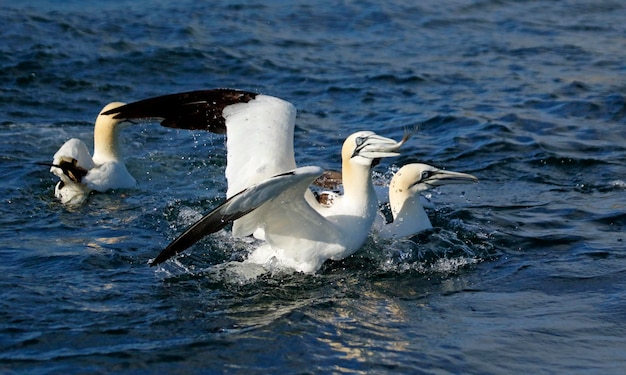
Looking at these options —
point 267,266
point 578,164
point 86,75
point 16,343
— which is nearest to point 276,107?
point 267,266

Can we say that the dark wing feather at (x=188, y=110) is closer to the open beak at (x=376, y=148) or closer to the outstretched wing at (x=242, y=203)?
the open beak at (x=376, y=148)

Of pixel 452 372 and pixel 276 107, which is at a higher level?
pixel 276 107

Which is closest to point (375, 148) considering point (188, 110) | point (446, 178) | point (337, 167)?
point (446, 178)

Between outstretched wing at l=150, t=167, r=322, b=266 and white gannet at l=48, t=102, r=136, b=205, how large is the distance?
288 centimetres

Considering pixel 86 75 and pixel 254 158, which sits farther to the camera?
pixel 86 75

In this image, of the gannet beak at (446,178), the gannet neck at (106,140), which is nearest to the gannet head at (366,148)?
the gannet beak at (446,178)

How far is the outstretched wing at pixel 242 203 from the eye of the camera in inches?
237

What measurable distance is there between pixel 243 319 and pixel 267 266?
0.98 meters

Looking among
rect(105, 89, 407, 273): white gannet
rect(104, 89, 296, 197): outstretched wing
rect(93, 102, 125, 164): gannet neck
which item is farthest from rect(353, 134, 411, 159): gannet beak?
rect(93, 102, 125, 164): gannet neck

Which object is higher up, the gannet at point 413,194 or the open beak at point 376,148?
the open beak at point 376,148

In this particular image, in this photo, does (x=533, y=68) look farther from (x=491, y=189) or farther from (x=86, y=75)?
(x=86, y=75)

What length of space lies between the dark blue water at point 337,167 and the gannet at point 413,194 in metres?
0.21

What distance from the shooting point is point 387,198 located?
8.73 meters

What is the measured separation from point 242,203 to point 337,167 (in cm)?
404
